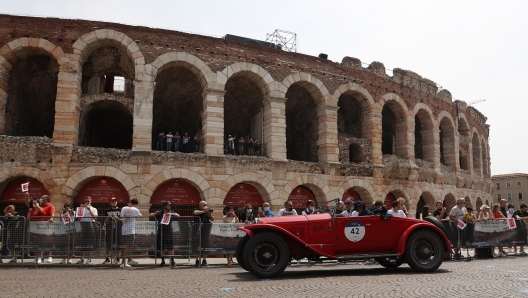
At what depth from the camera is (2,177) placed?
1515 cm

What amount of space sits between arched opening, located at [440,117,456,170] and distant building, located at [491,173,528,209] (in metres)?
48.9

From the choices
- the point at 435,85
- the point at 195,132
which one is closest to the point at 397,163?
the point at 435,85

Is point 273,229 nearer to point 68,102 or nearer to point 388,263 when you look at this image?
point 388,263

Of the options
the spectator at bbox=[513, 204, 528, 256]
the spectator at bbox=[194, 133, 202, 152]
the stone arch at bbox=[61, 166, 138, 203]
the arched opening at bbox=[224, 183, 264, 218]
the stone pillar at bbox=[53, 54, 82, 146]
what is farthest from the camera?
the spectator at bbox=[194, 133, 202, 152]

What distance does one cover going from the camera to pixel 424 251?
27.6 ft

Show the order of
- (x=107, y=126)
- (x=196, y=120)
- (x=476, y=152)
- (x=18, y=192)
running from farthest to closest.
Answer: (x=476, y=152) < (x=107, y=126) < (x=196, y=120) < (x=18, y=192)

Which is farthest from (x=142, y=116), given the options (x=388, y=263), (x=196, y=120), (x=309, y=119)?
(x=388, y=263)

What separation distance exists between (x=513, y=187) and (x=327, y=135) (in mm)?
64226

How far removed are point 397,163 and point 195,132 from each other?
10624mm

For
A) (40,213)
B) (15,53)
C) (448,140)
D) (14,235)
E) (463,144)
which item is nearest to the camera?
(14,235)

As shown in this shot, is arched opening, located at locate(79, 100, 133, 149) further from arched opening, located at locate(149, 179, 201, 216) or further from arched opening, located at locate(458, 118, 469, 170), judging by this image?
arched opening, located at locate(458, 118, 469, 170)

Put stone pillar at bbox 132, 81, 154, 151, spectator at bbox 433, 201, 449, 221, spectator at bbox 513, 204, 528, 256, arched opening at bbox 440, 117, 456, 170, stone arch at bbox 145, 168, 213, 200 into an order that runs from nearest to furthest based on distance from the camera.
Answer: spectator at bbox 433, 201, 449, 221 → spectator at bbox 513, 204, 528, 256 → stone arch at bbox 145, 168, 213, 200 → stone pillar at bbox 132, 81, 154, 151 → arched opening at bbox 440, 117, 456, 170

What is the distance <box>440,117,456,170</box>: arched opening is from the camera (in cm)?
2656

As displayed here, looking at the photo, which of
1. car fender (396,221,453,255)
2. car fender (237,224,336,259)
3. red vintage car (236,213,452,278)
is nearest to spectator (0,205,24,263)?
red vintage car (236,213,452,278)
